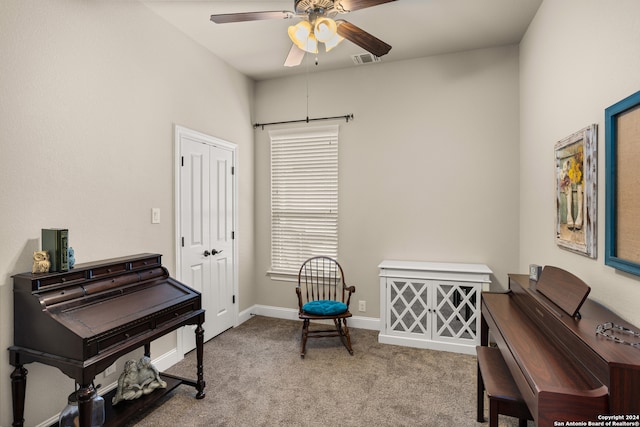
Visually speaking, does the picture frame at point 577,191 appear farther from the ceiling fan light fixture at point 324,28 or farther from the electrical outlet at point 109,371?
the electrical outlet at point 109,371

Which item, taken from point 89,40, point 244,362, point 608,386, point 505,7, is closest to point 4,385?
point 244,362

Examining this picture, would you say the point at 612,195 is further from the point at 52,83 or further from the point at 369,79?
the point at 52,83

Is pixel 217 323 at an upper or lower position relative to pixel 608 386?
lower

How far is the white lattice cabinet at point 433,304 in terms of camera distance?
3.25 meters

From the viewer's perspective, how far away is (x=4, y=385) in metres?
1.88

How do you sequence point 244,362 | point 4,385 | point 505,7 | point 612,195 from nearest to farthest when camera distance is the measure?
point 612,195 < point 4,385 < point 505,7 < point 244,362

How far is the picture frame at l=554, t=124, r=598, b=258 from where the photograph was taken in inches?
72.1

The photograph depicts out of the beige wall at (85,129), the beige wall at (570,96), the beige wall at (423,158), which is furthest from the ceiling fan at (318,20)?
the beige wall at (423,158)

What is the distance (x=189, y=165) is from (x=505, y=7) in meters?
3.15

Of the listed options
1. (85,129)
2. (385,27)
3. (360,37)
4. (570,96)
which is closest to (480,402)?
(570,96)

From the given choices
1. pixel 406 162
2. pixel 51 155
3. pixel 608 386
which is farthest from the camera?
pixel 406 162

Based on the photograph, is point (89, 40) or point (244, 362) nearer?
point (89, 40)

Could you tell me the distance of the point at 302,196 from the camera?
166 inches

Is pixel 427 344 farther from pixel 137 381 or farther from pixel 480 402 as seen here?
pixel 137 381
